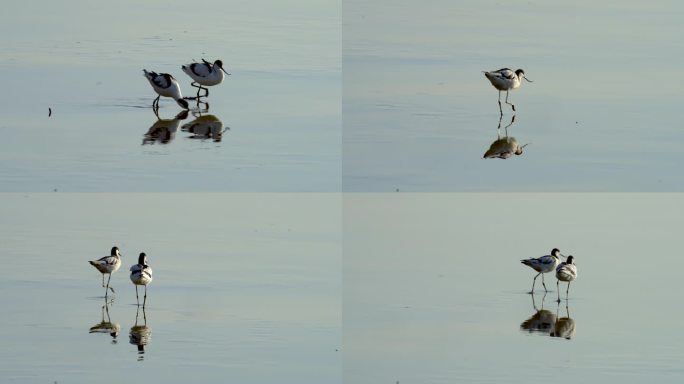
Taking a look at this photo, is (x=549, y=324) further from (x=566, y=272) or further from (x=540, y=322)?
(x=566, y=272)

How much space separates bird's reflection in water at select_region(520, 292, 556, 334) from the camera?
13049 millimetres

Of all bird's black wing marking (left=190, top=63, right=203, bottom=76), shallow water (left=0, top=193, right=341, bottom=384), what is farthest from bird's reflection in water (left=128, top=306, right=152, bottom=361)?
bird's black wing marking (left=190, top=63, right=203, bottom=76)

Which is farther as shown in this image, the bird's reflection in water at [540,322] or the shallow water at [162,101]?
the shallow water at [162,101]

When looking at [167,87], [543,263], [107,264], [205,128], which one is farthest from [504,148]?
[107,264]

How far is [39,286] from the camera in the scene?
48.3 ft

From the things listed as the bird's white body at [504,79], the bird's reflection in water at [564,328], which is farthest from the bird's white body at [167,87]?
the bird's reflection in water at [564,328]

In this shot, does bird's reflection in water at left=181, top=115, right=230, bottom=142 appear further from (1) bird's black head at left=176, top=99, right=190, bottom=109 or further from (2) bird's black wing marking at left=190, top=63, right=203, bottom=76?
(2) bird's black wing marking at left=190, top=63, right=203, bottom=76

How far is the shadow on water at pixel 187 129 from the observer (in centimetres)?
1616

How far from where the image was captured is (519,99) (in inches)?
745

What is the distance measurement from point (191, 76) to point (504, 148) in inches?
188

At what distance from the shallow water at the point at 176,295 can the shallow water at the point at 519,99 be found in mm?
1474

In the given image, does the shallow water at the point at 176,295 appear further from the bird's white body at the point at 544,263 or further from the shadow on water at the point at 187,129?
the bird's white body at the point at 544,263

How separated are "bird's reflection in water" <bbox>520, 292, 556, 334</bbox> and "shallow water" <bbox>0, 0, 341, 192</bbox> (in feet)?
8.64

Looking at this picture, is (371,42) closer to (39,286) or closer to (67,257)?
(67,257)
